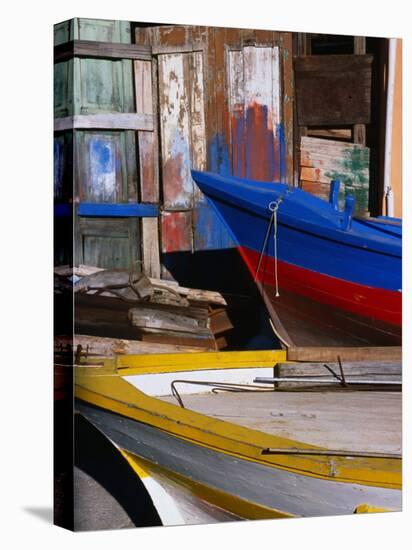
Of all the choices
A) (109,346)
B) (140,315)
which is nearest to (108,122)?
(140,315)

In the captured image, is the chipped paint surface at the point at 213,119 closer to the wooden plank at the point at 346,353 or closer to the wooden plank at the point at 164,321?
the wooden plank at the point at 164,321

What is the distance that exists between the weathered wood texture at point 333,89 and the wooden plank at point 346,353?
4.64 ft

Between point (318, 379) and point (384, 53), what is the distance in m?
2.11

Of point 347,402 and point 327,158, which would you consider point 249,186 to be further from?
point 347,402

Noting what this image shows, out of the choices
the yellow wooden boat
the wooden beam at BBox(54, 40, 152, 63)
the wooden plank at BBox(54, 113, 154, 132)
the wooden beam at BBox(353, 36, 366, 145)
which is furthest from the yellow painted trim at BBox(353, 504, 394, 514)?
the wooden beam at BBox(54, 40, 152, 63)

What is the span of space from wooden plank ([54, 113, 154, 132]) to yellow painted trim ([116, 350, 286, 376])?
53.4 inches

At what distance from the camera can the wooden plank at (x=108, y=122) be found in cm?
887

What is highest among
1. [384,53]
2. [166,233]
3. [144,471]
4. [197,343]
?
[384,53]

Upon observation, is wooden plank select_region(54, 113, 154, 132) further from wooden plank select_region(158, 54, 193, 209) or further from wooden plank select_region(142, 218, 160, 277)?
wooden plank select_region(142, 218, 160, 277)

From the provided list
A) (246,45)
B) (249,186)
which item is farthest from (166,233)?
(246,45)

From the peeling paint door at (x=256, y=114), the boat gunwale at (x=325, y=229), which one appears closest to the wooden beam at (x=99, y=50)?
the peeling paint door at (x=256, y=114)

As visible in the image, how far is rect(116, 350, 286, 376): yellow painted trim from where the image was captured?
29.6 ft

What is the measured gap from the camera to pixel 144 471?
29.6 feet

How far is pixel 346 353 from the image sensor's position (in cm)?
955
